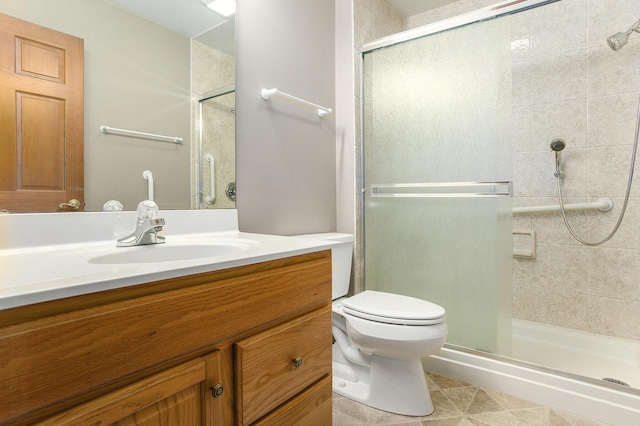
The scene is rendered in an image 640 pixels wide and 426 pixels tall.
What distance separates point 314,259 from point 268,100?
36.0 inches

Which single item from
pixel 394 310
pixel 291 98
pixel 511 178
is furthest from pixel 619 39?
pixel 394 310

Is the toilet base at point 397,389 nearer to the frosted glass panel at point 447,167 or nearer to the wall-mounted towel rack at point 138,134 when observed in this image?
the frosted glass panel at point 447,167

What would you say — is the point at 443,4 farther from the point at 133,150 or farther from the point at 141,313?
the point at 141,313

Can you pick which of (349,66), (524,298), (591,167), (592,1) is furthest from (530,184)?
(349,66)

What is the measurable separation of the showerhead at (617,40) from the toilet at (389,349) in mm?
1654

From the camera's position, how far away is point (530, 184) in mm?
2064

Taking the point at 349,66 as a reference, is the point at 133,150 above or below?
below

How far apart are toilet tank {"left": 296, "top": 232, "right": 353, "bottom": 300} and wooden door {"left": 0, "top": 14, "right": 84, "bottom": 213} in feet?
3.32

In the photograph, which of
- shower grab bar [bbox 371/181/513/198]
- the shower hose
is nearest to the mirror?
shower grab bar [bbox 371/181/513/198]

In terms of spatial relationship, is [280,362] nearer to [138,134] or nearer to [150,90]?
[138,134]

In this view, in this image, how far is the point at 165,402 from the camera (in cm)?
57

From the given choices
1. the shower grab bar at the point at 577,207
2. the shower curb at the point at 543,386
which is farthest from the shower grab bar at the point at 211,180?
the shower grab bar at the point at 577,207

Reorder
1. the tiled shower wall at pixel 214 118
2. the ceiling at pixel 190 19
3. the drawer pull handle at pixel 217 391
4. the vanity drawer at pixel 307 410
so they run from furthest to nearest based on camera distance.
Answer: the tiled shower wall at pixel 214 118, the ceiling at pixel 190 19, the vanity drawer at pixel 307 410, the drawer pull handle at pixel 217 391

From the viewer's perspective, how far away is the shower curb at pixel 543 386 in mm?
1294
